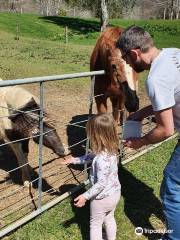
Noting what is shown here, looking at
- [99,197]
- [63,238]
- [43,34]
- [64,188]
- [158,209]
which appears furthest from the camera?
[43,34]

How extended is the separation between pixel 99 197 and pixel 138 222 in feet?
3.41

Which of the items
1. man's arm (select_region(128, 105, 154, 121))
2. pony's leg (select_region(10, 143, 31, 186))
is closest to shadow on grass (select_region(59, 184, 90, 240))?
pony's leg (select_region(10, 143, 31, 186))

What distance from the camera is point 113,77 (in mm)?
6137

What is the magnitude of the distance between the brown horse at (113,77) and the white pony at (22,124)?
1197 mm

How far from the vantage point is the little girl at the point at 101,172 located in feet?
11.8

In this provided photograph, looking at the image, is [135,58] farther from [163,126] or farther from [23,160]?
[23,160]

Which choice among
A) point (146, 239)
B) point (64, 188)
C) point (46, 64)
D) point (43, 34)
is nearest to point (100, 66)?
point (64, 188)

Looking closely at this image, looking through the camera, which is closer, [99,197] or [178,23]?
[99,197]

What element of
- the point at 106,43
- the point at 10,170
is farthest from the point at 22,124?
the point at 106,43

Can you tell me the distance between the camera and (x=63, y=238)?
4121 mm

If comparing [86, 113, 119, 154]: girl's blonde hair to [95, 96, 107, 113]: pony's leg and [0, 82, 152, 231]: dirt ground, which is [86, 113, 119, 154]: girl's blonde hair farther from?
[95, 96, 107, 113]: pony's leg

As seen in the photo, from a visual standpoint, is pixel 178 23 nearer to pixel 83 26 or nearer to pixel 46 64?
pixel 83 26

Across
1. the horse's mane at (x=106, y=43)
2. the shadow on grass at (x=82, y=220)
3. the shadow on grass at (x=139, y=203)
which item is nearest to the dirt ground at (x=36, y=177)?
the shadow on grass at (x=82, y=220)

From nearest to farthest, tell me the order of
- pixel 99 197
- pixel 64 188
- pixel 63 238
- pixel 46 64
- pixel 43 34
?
pixel 99 197 → pixel 63 238 → pixel 64 188 → pixel 46 64 → pixel 43 34
